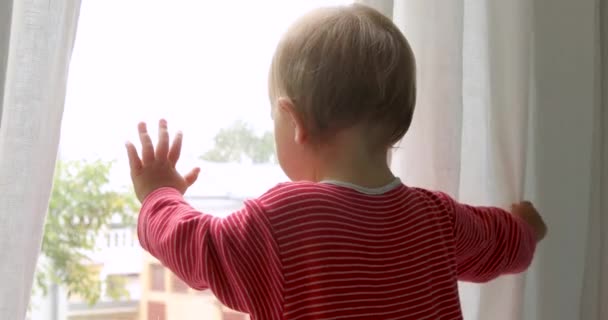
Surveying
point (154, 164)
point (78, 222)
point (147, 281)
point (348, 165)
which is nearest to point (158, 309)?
point (147, 281)

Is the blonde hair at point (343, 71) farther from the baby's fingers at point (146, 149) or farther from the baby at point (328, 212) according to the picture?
the baby's fingers at point (146, 149)

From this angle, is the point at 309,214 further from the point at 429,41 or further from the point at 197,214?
the point at 429,41

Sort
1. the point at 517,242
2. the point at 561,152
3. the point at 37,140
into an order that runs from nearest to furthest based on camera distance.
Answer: the point at 37,140 < the point at 517,242 < the point at 561,152

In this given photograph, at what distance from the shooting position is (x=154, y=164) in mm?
951

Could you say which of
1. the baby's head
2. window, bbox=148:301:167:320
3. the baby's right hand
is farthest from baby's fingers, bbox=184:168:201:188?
the baby's right hand

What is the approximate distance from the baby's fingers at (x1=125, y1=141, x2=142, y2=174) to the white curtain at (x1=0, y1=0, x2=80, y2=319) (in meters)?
0.11

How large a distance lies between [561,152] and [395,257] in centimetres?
45

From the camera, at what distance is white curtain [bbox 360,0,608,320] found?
1.11m

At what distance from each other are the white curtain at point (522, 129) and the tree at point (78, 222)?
1.32 ft

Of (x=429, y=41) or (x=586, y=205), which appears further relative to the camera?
(x=586, y=205)

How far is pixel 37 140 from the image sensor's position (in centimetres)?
82

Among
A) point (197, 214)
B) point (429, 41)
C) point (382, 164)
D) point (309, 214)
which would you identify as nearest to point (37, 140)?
point (197, 214)

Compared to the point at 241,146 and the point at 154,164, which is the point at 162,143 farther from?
the point at 241,146

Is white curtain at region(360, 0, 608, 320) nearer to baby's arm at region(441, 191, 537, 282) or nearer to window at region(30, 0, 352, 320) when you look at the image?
baby's arm at region(441, 191, 537, 282)
